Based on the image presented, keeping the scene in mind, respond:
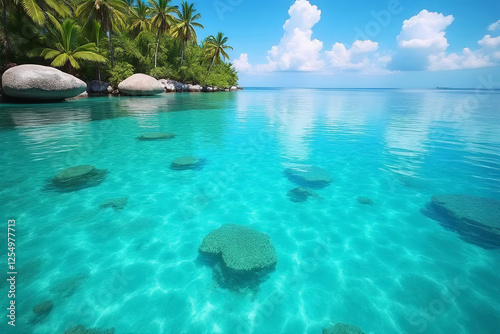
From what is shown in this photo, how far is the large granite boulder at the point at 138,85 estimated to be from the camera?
29666 mm

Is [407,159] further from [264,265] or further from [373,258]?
[264,265]

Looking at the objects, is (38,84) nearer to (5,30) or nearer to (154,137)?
(5,30)

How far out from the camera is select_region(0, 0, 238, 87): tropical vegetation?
2241cm

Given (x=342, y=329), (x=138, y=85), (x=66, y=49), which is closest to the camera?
(x=342, y=329)

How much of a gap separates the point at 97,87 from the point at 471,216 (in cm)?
3921

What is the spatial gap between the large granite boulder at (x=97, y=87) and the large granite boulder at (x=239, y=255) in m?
36.4

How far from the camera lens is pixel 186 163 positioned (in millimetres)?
7609

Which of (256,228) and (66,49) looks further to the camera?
(66,49)

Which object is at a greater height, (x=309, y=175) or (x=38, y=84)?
(x=38, y=84)

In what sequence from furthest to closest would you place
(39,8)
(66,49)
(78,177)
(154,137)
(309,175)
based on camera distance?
(66,49) → (39,8) → (154,137) → (309,175) → (78,177)

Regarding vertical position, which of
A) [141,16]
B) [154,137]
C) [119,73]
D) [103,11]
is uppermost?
[141,16]

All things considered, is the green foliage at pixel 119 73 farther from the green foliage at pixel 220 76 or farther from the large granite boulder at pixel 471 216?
the large granite boulder at pixel 471 216

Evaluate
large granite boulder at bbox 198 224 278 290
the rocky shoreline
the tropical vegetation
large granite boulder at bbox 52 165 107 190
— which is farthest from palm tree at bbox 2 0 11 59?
large granite boulder at bbox 198 224 278 290

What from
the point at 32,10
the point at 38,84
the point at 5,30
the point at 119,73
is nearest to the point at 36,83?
the point at 38,84
